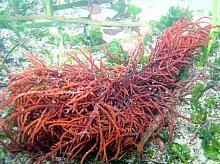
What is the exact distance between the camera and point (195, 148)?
3033mm

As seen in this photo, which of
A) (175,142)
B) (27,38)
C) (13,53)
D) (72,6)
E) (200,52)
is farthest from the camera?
(72,6)

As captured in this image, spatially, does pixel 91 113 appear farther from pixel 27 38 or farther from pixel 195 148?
pixel 27 38

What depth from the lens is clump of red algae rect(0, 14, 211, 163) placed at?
2.66 m

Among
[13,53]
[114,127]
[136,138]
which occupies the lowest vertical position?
[136,138]

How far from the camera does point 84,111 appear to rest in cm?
282

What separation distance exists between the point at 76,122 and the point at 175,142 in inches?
48.6

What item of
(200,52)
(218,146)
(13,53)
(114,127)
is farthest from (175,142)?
(13,53)

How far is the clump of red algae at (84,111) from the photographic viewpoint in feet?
8.74

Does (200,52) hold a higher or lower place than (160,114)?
higher

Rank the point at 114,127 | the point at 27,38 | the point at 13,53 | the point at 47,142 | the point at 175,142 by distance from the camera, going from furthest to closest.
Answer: the point at 27,38 < the point at 13,53 < the point at 175,142 < the point at 47,142 < the point at 114,127

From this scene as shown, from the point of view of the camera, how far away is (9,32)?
5.56 metres

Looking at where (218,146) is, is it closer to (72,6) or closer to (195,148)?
(195,148)

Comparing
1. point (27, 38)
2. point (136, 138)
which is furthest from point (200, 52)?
point (27, 38)

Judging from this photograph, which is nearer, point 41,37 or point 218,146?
point 218,146
